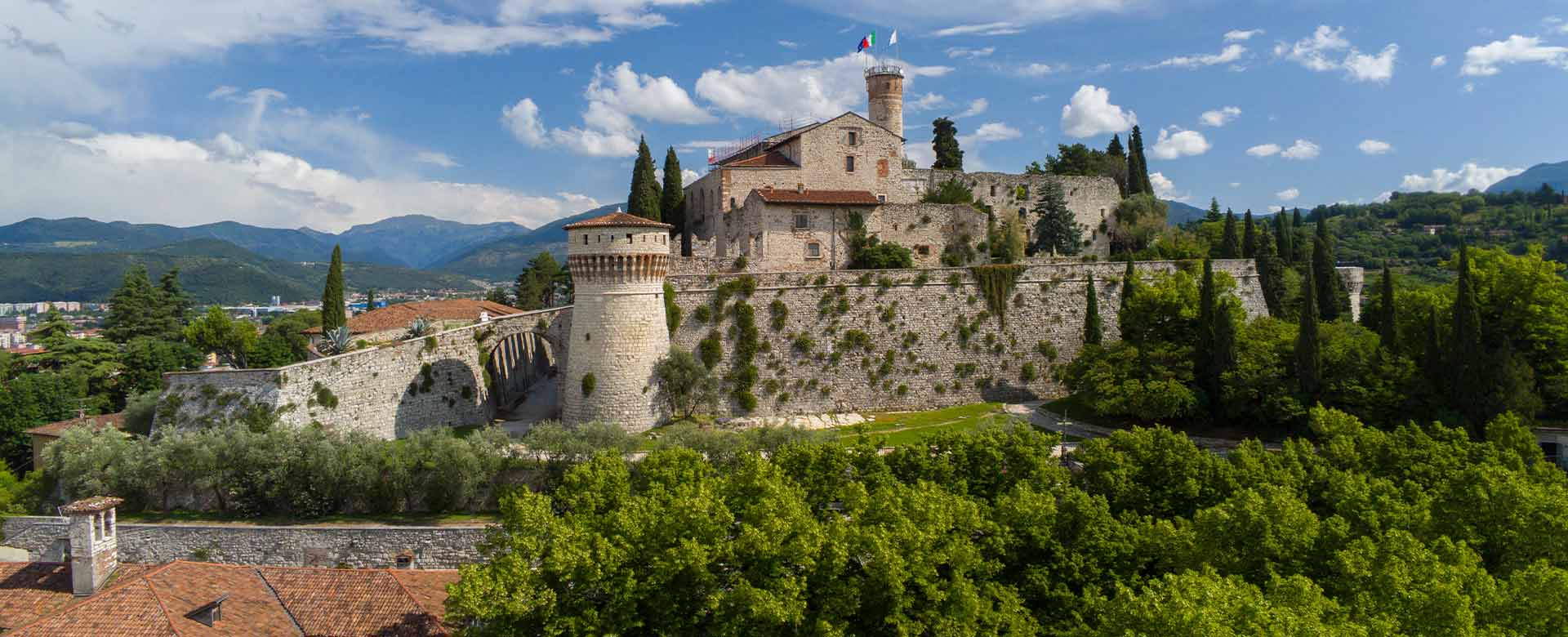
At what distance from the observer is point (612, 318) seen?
115ft

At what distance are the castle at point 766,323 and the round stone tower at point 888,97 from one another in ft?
7.06

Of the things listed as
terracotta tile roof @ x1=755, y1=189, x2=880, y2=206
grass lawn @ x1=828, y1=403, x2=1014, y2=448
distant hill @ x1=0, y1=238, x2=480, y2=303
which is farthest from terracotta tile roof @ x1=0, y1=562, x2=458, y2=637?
distant hill @ x1=0, y1=238, x2=480, y2=303

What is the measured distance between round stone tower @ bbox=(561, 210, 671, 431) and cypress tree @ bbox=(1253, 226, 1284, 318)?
1217 inches

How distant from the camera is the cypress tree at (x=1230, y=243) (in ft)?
161

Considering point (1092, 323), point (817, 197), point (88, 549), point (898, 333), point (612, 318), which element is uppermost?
point (817, 197)

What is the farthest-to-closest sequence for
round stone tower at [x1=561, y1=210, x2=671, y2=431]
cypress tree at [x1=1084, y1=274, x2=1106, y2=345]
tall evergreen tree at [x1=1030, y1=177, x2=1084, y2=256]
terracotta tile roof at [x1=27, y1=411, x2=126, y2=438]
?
1. tall evergreen tree at [x1=1030, y1=177, x2=1084, y2=256]
2. cypress tree at [x1=1084, y1=274, x2=1106, y2=345]
3. round stone tower at [x1=561, y1=210, x2=671, y2=431]
4. terracotta tile roof at [x1=27, y1=411, x2=126, y2=438]

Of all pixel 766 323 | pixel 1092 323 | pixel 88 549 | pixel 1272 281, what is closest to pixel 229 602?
pixel 88 549

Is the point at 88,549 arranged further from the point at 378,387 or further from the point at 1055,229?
the point at 1055,229

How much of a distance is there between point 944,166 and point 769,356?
26.1 meters

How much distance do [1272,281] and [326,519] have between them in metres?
43.7

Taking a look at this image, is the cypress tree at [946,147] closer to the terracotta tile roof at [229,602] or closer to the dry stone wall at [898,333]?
the dry stone wall at [898,333]

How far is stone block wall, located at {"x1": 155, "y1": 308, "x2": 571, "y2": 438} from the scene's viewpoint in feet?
102

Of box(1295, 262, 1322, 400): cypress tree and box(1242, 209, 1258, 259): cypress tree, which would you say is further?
box(1242, 209, 1258, 259): cypress tree

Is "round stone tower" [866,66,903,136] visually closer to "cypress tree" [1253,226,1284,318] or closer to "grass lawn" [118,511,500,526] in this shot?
"cypress tree" [1253,226,1284,318]
